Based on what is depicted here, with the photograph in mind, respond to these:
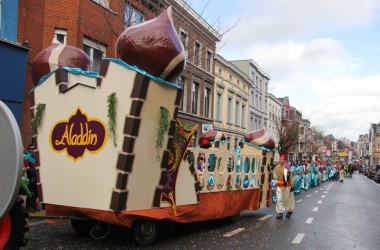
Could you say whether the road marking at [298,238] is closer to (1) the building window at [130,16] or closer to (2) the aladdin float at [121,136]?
(2) the aladdin float at [121,136]

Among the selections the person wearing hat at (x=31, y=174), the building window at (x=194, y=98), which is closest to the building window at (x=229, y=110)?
the building window at (x=194, y=98)

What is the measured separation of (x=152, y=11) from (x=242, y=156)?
8.78 meters

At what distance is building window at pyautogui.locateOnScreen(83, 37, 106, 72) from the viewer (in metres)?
15.2

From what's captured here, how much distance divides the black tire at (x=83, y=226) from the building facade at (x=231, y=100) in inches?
961

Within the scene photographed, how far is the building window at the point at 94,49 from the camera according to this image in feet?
49.9

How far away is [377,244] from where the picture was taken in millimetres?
7379

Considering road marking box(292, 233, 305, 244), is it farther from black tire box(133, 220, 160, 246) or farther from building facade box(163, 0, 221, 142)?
building facade box(163, 0, 221, 142)

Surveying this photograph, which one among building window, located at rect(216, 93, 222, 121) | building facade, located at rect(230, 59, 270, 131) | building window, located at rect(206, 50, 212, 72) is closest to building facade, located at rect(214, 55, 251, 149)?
building window, located at rect(216, 93, 222, 121)

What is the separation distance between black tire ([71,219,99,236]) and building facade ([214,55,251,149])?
24409 millimetres

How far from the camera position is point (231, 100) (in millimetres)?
35312

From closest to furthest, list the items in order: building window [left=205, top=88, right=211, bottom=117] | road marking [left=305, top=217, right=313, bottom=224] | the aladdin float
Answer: the aladdin float < road marking [left=305, top=217, right=313, bottom=224] < building window [left=205, top=88, right=211, bottom=117]

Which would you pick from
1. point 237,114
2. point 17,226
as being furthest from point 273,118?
point 17,226

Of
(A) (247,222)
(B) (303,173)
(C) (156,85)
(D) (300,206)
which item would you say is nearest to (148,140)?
(C) (156,85)

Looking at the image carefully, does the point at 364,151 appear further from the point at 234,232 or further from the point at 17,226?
the point at 17,226
